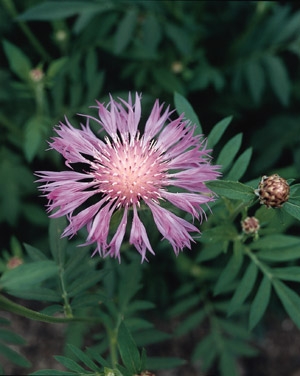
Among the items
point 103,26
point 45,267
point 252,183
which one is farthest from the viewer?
point 103,26

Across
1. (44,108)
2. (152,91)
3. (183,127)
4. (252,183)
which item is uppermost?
(152,91)

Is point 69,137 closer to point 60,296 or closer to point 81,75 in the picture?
point 60,296

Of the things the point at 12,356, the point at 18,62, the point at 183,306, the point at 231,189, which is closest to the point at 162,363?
the point at 183,306

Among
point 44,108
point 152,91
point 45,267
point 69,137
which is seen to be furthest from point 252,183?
point 152,91

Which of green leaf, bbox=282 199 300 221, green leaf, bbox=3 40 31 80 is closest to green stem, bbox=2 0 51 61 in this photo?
green leaf, bbox=3 40 31 80

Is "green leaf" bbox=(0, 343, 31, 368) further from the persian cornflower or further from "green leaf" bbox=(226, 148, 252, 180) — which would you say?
"green leaf" bbox=(226, 148, 252, 180)

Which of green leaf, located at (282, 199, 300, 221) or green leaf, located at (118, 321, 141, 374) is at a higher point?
green leaf, located at (282, 199, 300, 221)
